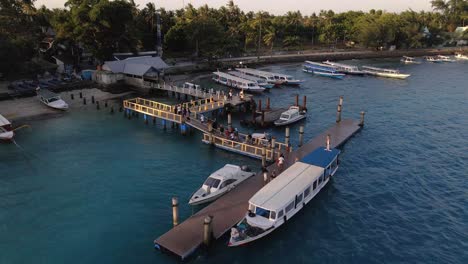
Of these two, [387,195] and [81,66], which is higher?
[81,66]

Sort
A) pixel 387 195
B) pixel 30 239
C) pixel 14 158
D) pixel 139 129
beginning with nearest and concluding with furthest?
pixel 30 239
pixel 387 195
pixel 14 158
pixel 139 129

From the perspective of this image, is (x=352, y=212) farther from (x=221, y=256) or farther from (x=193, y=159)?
(x=193, y=159)

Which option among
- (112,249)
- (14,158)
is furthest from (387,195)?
(14,158)

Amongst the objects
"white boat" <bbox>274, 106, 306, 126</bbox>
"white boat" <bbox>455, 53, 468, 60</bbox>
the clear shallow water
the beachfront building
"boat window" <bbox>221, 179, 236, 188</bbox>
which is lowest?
the clear shallow water

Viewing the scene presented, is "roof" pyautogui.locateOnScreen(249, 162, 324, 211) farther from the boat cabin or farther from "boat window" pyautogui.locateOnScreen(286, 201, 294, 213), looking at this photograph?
"boat window" pyautogui.locateOnScreen(286, 201, 294, 213)

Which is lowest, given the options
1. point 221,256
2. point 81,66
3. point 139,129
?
point 221,256

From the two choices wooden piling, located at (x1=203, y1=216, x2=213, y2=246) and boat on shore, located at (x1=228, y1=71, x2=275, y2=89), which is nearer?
wooden piling, located at (x1=203, y1=216, x2=213, y2=246)

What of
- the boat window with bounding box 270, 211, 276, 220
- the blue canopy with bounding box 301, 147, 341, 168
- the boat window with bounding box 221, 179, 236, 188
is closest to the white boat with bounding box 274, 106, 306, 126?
the blue canopy with bounding box 301, 147, 341, 168
